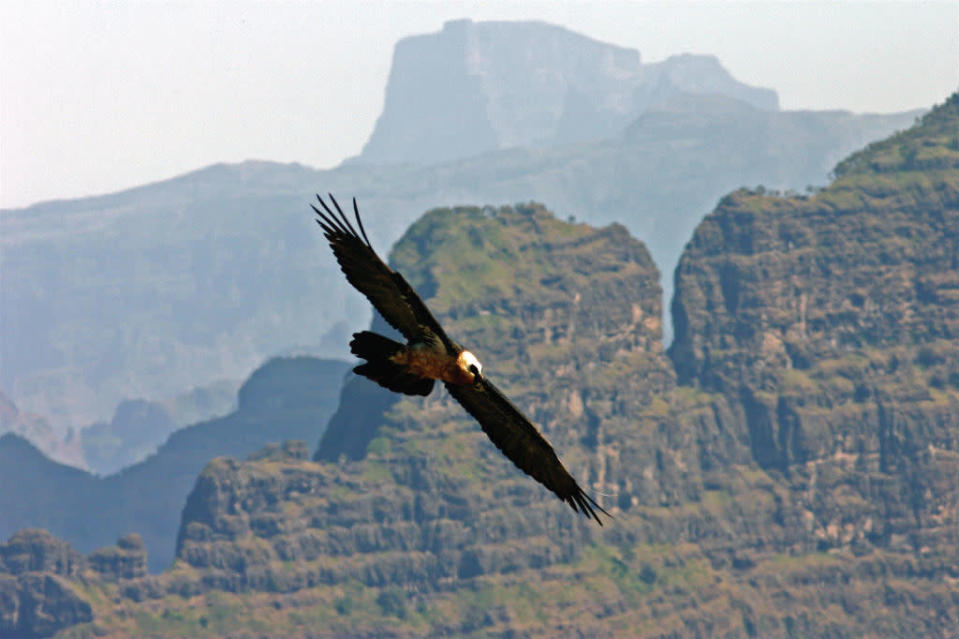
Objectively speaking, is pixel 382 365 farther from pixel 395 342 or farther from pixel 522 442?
pixel 522 442

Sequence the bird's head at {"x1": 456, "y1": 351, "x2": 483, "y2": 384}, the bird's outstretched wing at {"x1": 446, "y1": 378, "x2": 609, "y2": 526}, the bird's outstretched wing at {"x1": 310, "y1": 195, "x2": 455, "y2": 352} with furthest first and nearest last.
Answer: the bird's outstretched wing at {"x1": 446, "y1": 378, "x2": 609, "y2": 526} < the bird's outstretched wing at {"x1": 310, "y1": 195, "x2": 455, "y2": 352} < the bird's head at {"x1": 456, "y1": 351, "x2": 483, "y2": 384}

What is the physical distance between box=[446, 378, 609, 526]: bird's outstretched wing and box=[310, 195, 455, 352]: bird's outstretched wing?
10.9 feet

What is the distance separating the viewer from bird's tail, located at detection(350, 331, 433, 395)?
4437 cm

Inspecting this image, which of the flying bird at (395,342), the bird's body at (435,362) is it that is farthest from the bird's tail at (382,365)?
the bird's body at (435,362)

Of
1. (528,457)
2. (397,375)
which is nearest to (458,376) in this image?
(397,375)

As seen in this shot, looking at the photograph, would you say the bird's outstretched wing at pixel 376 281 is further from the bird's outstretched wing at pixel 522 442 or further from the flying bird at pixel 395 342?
the bird's outstretched wing at pixel 522 442

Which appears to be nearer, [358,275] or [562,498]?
[358,275]

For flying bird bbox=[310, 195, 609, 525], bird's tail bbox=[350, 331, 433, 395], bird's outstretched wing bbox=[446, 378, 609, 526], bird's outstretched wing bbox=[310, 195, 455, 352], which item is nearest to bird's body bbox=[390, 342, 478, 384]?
flying bird bbox=[310, 195, 609, 525]

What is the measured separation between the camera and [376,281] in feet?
148

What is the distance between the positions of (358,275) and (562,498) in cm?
818

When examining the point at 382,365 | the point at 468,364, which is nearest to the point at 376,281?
the point at 382,365

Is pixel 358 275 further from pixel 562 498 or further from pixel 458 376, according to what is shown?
pixel 562 498

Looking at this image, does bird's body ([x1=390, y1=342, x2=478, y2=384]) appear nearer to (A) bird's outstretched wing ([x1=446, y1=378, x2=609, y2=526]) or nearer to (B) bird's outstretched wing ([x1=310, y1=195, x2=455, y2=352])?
(B) bird's outstretched wing ([x1=310, y1=195, x2=455, y2=352])

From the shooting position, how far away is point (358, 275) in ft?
149
